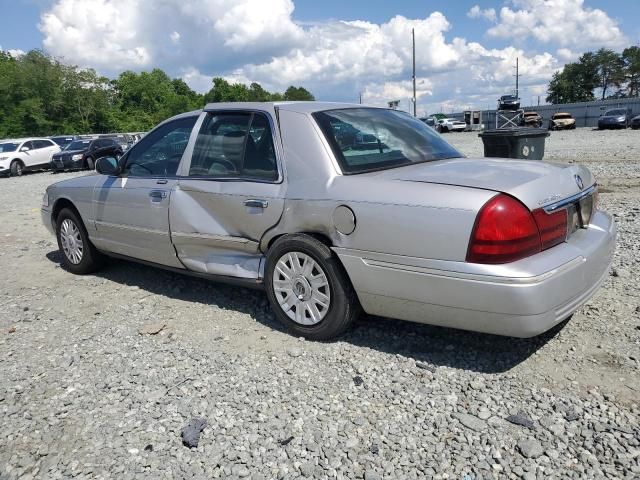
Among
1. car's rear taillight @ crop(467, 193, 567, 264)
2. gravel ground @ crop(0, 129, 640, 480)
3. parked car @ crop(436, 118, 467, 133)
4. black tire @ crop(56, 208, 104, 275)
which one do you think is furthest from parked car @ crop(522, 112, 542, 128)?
car's rear taillight @ crop(467, 193, 567, 264)

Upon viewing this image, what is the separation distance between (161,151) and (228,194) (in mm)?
1109

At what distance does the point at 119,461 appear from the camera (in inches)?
104

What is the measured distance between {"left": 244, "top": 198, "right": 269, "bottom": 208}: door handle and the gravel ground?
0.92 meters

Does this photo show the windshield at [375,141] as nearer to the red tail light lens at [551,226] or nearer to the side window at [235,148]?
the side window at [235,148]

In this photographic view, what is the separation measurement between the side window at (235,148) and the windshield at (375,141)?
0.45 m

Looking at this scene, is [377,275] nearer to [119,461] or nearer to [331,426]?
[331,426]

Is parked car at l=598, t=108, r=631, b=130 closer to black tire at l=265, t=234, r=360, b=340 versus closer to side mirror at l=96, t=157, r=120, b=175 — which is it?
side mirror at l=96, t=157, r=120, b=175

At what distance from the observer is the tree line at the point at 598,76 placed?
78000 mm

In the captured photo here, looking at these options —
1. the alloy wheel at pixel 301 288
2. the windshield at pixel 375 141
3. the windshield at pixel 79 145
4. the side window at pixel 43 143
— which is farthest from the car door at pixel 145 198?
the side window at pixel 43 143

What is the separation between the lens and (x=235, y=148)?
165 inches

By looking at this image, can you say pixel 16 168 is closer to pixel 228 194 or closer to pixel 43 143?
pixel 43 143

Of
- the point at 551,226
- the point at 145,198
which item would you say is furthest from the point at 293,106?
the point at 551,226

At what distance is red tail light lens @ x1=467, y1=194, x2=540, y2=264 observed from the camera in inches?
113

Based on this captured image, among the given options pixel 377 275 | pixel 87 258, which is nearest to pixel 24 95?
pixel 87 258
